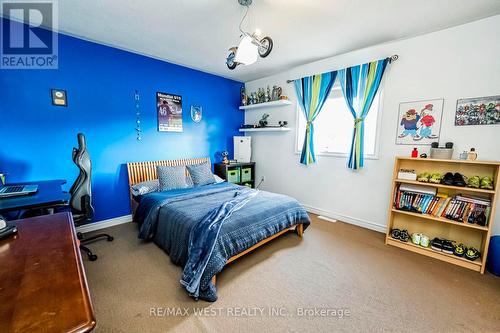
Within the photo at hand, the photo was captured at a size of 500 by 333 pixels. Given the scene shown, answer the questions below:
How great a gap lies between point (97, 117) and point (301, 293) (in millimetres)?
3385

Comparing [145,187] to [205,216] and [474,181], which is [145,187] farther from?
[474,181]

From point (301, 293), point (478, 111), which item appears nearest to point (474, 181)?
point (478, 111)

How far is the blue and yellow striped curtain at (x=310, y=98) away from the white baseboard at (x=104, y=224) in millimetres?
3107

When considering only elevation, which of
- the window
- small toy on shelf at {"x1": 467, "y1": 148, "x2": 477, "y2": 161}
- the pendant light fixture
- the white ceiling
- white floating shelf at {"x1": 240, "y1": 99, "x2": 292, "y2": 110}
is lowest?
small toy on shelf at {"x1": 467, "y1": 148, "x2": 477, "y2": 161}

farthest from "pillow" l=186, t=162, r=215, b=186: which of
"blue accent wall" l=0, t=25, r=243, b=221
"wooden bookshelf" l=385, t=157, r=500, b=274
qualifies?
"wooden bookshelf" l=385, t=157, r=500, b=274

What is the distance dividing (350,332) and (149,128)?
3593mm

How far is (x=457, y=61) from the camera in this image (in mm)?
2389

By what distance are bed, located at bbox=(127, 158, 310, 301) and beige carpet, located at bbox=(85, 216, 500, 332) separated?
0.63 feet

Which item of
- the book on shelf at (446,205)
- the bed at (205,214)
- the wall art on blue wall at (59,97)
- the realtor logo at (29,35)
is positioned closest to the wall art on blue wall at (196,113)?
the bed at (205,214)

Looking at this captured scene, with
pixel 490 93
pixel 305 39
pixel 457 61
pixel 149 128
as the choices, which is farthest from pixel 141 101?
pixel 490 93

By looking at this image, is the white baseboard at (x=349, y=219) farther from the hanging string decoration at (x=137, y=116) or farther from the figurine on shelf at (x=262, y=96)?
the hanging string decoration at (x=137, y=116)

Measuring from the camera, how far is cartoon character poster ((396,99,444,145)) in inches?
99.9

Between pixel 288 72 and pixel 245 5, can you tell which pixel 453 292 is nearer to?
pixel 245 5

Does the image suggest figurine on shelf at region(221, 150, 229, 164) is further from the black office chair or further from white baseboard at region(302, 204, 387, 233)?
the black office chair
